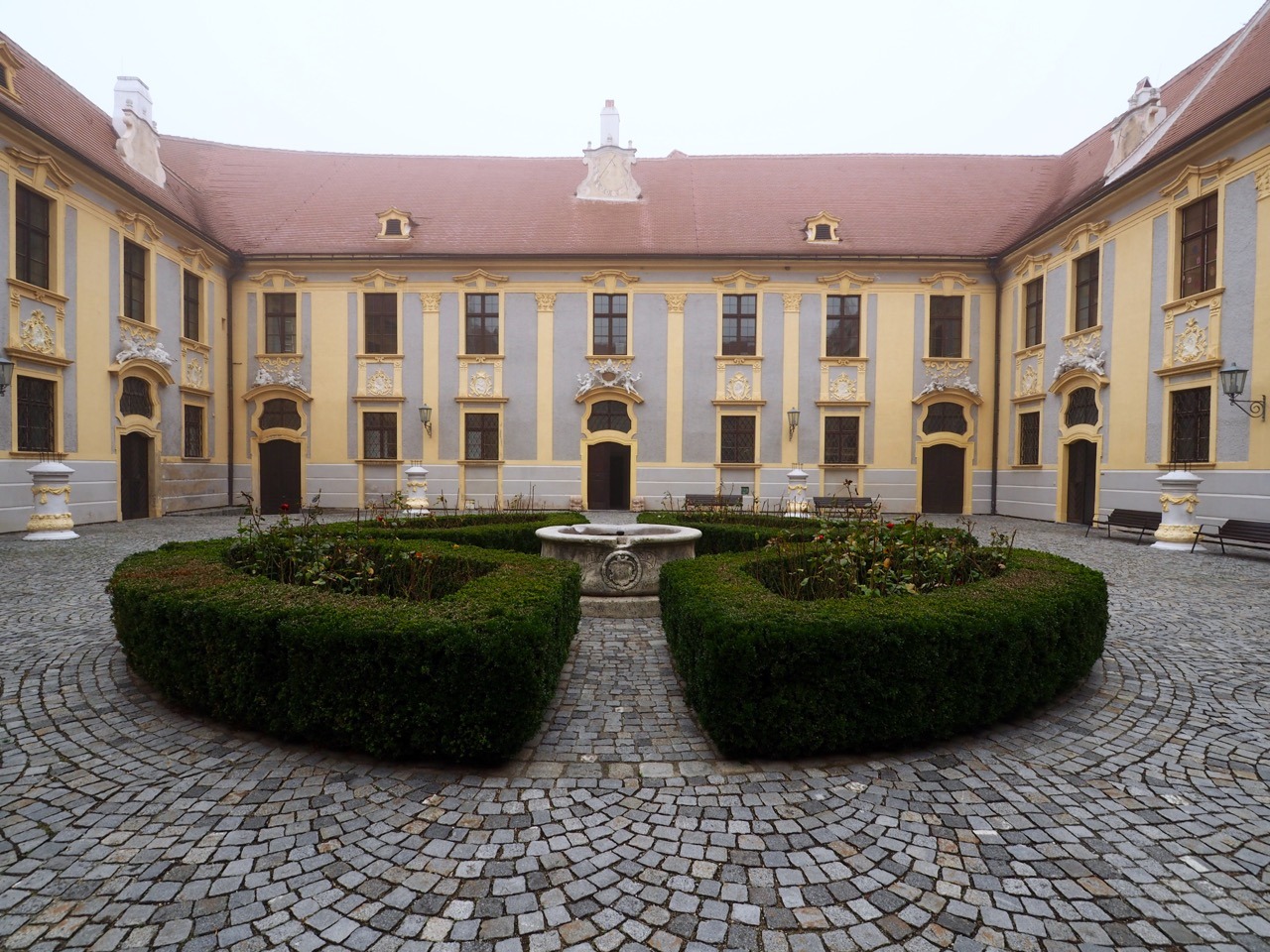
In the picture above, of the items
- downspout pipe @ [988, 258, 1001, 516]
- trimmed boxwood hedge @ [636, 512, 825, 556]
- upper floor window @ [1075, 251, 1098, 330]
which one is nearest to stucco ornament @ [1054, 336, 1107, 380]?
upper floor window @ [1075, 251, 1098, 330]

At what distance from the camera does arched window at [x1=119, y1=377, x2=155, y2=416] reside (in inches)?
621

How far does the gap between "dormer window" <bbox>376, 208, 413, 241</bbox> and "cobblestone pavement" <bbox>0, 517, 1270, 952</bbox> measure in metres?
18.5

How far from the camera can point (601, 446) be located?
20.2 m

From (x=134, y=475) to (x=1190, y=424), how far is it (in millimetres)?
24513

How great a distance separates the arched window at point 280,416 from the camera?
20094mm

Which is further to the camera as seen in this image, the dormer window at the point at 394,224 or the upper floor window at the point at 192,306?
the dormer window at the point at 394,224

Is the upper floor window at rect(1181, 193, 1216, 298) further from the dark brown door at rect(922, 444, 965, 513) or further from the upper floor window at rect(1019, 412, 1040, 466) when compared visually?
the dark brown door at rect(922, 444, 965, 513)

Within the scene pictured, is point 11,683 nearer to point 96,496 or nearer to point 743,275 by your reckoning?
point 96,496

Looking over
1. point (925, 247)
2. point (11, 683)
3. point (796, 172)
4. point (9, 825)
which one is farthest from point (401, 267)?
point (9, 825)

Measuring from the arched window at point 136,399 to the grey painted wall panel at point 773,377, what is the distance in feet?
55.5

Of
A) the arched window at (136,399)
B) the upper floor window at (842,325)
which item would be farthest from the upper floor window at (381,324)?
the upper floor window at (842,325)

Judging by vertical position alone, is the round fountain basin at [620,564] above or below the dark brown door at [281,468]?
below

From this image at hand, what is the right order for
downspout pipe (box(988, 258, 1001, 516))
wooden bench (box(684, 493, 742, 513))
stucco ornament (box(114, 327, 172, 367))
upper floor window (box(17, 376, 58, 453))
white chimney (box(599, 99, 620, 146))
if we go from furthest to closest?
white chimney (box(599, 99, 620, 146)) → downspout pipe (box(988, 258, 1001, 516)) → wooden bench (box(684, 493, 742, 513)) → stucco ornament (box(114, 327, 172, 367)) → upper floor window (box(17, 376, 58, 453))

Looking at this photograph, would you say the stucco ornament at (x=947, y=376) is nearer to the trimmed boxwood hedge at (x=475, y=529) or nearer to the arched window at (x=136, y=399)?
the trimmed boxwood hedge at (x=475, y=529)
